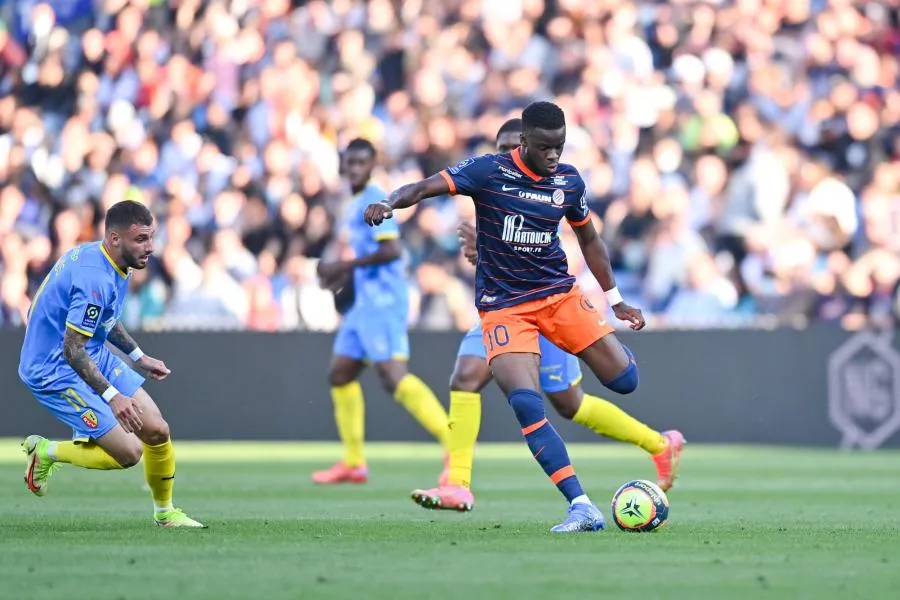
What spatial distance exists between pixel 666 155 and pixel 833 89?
232 cm

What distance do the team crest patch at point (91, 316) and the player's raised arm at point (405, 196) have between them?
1541 mm

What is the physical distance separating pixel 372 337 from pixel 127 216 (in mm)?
4937

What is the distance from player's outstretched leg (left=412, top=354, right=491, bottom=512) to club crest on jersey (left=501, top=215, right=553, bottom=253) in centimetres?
159

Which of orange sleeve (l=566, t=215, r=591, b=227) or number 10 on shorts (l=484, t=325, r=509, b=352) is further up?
orange sleeve (l=566, t=215, r=591, b=227)

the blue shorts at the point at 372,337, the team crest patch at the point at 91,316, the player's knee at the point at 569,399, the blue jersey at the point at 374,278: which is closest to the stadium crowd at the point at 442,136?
the blue jersey at the point at 374,278

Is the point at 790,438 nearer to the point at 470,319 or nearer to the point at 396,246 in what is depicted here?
the point at 470,319

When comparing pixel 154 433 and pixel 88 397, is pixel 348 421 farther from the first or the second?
pixel 154 433

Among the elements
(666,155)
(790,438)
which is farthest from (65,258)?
(666,155)

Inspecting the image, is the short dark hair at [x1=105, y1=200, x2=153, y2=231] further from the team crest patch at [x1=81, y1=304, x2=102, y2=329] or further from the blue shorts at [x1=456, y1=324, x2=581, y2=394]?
the blue shorts at [x1=456, y1=324, x2=581, y2=394]

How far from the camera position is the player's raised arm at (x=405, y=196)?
27.0 feet

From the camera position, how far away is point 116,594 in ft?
20.0

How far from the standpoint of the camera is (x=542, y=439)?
28.4 feet

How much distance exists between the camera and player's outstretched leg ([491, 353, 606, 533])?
28.0ft

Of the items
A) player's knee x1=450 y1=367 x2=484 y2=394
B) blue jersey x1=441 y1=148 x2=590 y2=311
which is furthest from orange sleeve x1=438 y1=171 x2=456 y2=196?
player's knee x1=450 y1=367 x2=484 y2=394
